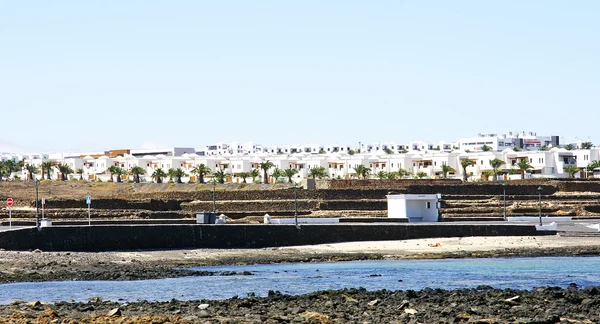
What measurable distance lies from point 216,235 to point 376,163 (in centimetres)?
7871

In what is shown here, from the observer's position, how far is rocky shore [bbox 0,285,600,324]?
78.0ft

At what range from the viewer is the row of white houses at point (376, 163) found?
12269 cm

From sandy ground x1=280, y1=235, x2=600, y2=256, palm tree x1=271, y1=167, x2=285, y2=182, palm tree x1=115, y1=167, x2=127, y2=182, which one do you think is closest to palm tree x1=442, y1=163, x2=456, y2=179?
palm tree x1=271, y1=167, x2=285, y2=182

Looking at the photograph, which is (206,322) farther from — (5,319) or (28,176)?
(28,176)

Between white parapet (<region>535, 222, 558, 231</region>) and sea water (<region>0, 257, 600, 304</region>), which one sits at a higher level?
white parapet (<region>535, 222, 558, 231</region>)

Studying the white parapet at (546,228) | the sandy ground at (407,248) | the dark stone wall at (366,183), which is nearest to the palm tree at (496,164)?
the dark stone wall at (366,183)

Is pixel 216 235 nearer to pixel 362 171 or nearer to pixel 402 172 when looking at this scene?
pixel 362 171

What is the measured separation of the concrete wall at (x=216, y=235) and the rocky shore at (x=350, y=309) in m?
19.3

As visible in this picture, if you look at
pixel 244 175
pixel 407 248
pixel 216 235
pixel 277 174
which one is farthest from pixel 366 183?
pixel 216 235

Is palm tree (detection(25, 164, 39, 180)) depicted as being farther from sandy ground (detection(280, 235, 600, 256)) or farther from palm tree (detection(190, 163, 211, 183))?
sandy ground (detection(280, 235, 600, 256))

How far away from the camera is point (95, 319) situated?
24.0 metres

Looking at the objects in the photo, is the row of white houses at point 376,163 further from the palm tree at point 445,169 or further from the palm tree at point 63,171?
the palm tree at point 63,171

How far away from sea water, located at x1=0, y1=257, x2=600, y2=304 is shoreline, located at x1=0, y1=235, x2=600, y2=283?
1.69 metres

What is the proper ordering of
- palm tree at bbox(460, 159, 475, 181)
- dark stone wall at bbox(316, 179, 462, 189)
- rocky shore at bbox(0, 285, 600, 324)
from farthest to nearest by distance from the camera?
palm tree at bbox(460, 159, 475, 181) → dark stone wall at bbox(316, 179, 462, 189) → rocky shore at bbox(0, 285, 600, 324)
